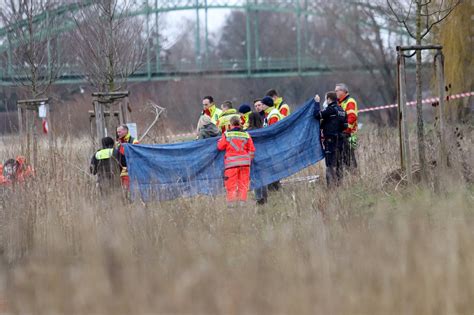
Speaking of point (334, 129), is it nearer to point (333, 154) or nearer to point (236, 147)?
point (333, 154)

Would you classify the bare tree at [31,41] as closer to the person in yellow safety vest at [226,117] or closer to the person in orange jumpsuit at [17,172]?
the person in yellow safety vest at [226,117]

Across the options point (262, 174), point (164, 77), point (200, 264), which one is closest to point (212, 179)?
point (262, 174)

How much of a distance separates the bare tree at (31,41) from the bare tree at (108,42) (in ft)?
2.24

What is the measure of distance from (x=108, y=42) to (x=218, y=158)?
4.75 metres

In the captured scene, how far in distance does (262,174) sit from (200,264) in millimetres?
7774

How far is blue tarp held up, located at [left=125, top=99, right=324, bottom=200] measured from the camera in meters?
13.9

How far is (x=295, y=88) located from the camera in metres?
57.4

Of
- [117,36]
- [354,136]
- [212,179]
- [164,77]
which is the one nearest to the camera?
[212,179]

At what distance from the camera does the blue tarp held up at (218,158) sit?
13.9m

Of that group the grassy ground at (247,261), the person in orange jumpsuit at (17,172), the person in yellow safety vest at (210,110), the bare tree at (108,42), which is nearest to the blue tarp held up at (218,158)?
the person in orange jumpsuit at (17,172)

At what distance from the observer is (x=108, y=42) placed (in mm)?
17969

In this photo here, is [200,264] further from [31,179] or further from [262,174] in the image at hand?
[262,174]

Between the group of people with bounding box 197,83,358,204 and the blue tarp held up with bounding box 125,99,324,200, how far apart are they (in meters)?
0.21

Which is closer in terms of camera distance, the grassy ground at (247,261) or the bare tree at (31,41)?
the grassy ground at (247,261)
